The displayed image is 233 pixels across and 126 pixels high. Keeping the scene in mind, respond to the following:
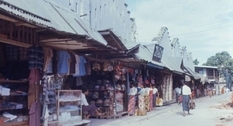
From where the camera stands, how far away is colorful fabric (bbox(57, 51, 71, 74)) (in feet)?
31.1

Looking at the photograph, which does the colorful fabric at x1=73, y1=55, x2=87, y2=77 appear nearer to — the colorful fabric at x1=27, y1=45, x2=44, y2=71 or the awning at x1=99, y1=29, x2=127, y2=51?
the awning at x1=99, y1=29, x2=127, y2=51

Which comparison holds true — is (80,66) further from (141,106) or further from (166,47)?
(166,47)

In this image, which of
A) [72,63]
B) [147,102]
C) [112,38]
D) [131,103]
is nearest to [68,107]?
[72,63]

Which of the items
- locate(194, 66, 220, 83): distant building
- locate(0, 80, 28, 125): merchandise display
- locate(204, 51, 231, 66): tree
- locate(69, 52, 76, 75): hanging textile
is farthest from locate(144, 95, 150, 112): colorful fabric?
locate(204, 51, 231, 66): tree

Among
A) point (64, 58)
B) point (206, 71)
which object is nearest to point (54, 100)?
point (64, 58)

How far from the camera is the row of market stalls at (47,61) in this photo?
7070 mm

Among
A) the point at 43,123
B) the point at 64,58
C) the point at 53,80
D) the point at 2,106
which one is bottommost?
the point at 43,123

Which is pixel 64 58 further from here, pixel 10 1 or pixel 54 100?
pixel 10 1

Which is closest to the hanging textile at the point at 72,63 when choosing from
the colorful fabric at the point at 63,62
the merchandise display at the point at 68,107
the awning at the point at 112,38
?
the colorful fabric at the point at 63,62

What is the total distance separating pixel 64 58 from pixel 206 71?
48420mm

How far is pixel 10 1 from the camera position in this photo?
19.2ft

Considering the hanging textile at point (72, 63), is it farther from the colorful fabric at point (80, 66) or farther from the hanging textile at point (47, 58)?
the hanging textile at point (47, 58)

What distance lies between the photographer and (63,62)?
957 centimetres

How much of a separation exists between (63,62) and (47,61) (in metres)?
1.03
